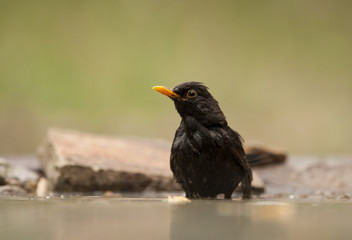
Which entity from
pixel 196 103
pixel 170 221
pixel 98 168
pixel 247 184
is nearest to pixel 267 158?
pixel 98 168

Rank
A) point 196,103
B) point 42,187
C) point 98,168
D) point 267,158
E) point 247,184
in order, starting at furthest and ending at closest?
point 267,158 → point 42,187 → point 98,168 → point 247,184 → point 196,103

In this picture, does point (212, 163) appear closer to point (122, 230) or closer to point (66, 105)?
point (122, 230)

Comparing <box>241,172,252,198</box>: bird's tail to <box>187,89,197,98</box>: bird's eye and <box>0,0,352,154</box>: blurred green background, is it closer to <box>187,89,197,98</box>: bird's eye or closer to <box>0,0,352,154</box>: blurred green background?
<box>187,89,197,98</box>: bird's eye

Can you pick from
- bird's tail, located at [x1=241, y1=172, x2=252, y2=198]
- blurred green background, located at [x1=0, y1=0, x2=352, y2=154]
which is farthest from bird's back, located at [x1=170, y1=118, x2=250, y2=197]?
blurred green background, located at [x1=0, y1=0, x2=352, y2=154]

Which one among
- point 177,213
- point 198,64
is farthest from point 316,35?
point 177,213

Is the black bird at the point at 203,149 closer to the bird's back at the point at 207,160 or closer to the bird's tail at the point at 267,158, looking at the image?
the bird's back at the point at 207,160

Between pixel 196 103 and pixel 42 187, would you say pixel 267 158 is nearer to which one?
pixel 42 187
